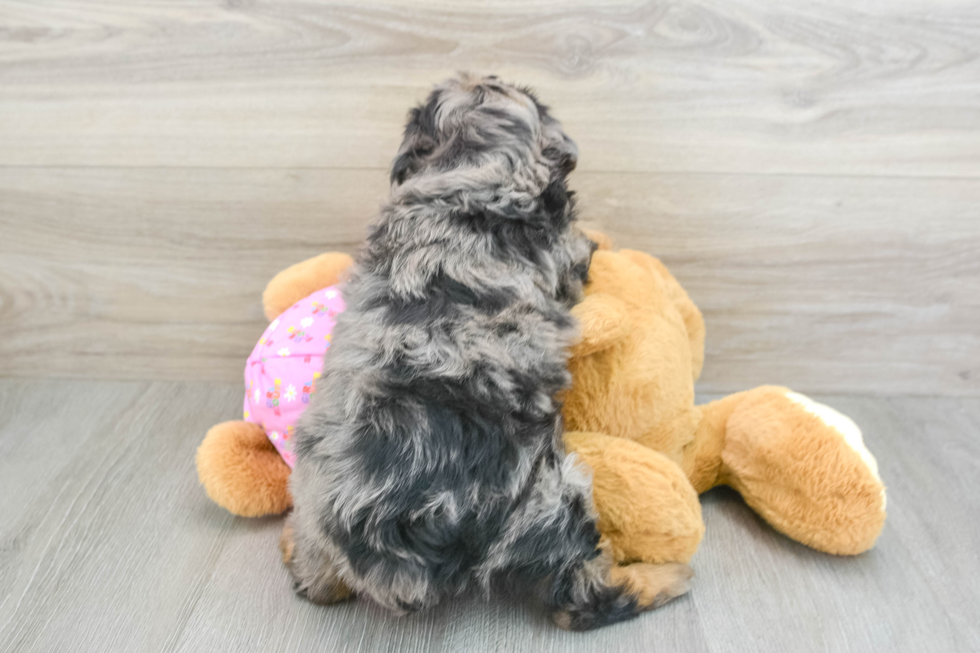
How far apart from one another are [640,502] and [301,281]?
574 millimetres

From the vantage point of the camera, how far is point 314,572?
744 mm

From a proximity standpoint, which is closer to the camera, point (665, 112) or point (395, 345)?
point (395, 345)

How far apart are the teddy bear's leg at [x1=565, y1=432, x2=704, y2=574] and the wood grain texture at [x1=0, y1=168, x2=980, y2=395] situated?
0.42 metres

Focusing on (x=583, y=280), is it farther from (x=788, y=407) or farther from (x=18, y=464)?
(x=18, y=464)

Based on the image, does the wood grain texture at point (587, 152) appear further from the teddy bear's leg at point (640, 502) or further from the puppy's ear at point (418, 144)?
the teddy bear's leg at point (640, 502)

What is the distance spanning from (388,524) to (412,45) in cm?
69

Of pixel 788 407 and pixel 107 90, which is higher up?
pixel 107 90

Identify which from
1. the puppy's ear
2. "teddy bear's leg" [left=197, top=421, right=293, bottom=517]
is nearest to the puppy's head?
the puppy's ear

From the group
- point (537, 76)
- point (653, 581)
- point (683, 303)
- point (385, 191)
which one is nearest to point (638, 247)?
point (683, 303)

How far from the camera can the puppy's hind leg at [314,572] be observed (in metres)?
0.72

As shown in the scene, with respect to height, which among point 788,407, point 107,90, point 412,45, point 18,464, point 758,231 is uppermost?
point 412,45

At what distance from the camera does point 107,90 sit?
1.03m

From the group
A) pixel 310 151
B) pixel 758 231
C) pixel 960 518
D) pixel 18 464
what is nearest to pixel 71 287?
pixel 18 464

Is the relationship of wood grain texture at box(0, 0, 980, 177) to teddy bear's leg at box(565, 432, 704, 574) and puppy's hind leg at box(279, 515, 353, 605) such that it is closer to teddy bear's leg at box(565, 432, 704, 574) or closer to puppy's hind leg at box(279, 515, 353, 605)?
teddy bear's leg at box(565, 432, 704, 574)
